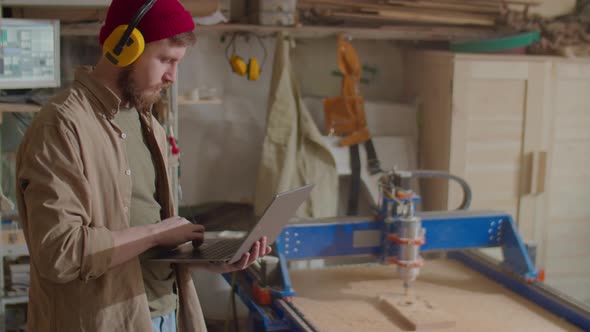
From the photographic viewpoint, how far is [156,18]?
1.71 m

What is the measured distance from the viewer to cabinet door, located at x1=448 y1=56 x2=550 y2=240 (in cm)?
383

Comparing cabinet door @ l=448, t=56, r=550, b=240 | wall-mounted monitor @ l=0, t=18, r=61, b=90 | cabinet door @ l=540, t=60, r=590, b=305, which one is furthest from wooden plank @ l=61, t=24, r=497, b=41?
wall-mounted monitor @ l=0, t=18, r=61, b=90

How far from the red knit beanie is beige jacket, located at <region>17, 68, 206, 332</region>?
15 centimetres

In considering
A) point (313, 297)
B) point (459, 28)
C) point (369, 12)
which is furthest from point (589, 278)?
point (313, 297)

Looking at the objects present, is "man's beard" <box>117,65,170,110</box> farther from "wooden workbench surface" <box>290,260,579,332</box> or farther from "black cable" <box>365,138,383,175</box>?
"black cable" <box>365,138,383,175</box>

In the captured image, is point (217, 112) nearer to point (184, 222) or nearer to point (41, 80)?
point (41, 80)

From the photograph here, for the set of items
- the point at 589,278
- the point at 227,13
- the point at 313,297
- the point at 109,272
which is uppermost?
the point at 227,13

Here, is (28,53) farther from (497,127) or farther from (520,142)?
(520,142)

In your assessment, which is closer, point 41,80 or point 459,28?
point 41,80

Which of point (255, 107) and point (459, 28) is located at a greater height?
point (459, 28)

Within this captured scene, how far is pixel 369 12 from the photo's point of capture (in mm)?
3996

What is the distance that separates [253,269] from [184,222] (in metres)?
1.01

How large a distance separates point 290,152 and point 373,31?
2.57ft

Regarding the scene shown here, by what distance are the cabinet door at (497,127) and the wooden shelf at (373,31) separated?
0.34 m
